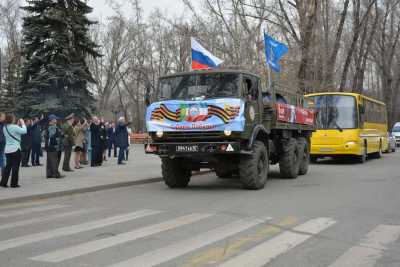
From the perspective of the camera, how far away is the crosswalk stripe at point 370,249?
618 cm

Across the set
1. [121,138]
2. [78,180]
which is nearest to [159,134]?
[78,180]

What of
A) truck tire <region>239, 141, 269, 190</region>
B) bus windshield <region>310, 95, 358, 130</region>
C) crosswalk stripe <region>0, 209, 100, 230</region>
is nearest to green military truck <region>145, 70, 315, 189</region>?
truck tire <region>239, 141, 269, 190</region>

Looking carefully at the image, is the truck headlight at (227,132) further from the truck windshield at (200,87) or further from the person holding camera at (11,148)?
the person holding camera at (11,148)

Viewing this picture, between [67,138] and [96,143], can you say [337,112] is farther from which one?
[67,138]

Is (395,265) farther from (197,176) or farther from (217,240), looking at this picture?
(197,176)

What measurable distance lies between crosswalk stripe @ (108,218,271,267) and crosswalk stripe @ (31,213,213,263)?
72cm

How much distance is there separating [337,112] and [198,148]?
41.3ft

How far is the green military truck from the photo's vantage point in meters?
12.4

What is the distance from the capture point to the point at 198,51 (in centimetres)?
1741

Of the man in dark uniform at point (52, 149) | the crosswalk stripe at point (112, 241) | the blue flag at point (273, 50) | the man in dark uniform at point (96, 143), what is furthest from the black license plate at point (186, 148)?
the man in dark uniform at point (96, 143)

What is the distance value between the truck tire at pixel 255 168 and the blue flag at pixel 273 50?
580cm

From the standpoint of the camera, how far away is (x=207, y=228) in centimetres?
828

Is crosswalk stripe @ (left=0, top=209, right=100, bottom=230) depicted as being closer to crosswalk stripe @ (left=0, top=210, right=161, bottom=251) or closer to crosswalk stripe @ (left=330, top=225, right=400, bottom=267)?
crosswalk stripe @ (left=0, top=210, right=161, bottom=251)

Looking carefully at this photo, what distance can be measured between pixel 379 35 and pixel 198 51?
42.6 m
